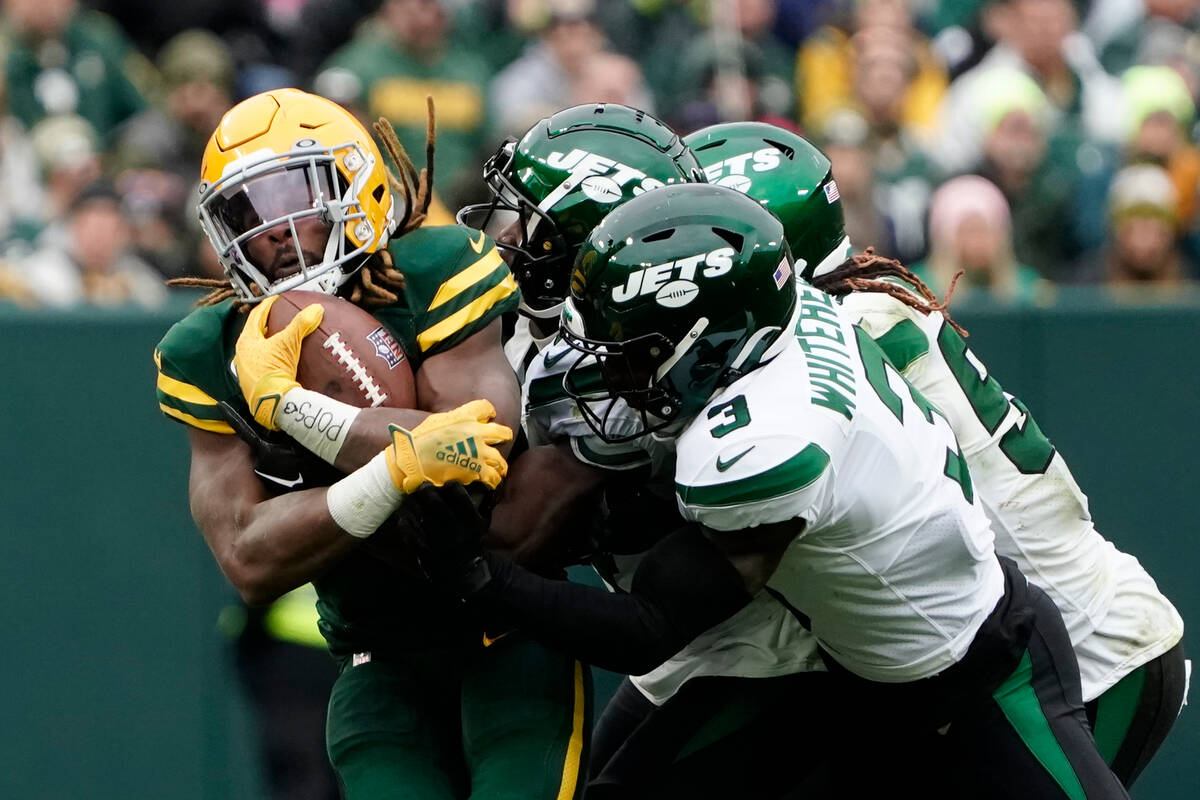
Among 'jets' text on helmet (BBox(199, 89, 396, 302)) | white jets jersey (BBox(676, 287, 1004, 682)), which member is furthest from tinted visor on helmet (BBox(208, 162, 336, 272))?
white jets jersey (BBox(676, 287, 1004, 682))

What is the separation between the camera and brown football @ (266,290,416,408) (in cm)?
337

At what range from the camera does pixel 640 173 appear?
3.67 m

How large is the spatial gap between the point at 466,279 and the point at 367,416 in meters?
0.41

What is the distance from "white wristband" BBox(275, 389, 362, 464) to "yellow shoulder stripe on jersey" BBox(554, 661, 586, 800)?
0.76 meters

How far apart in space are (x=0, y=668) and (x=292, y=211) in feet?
7.98

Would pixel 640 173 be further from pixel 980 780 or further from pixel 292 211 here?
pixel 980 780

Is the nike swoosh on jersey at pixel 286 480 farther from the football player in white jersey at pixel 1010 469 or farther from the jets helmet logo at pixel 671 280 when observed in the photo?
the football player in white jersey at pixel 1010 469

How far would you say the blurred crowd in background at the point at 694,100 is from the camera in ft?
23.3

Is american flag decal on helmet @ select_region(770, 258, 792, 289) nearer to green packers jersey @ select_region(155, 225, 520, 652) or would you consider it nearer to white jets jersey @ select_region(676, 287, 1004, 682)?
white jets jersey @ select_region(676, 287, 1004, 682)

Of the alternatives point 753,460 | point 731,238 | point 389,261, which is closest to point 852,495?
point 753,460

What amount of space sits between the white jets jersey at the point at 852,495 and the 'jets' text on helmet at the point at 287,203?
2.56ft

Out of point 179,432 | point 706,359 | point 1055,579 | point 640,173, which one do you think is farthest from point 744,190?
point 179,432

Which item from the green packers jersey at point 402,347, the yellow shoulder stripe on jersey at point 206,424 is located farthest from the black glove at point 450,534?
the yellow shoulder stripe on jersey at point 206,424

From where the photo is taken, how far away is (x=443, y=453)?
3.18 metres
